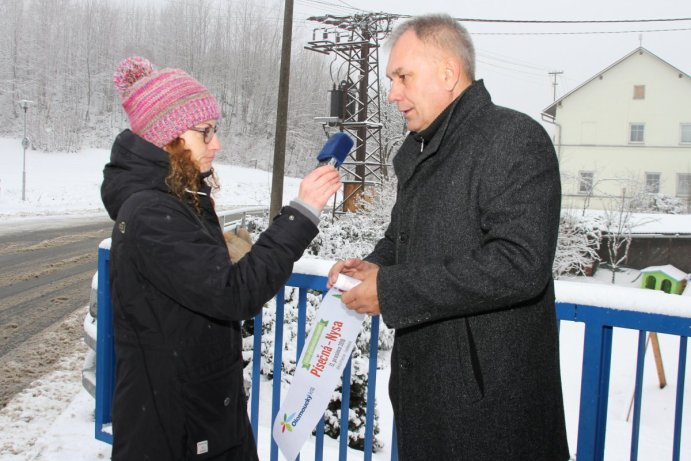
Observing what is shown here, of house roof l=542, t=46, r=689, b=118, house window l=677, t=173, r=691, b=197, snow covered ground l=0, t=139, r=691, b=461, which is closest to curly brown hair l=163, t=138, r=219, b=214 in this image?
snow covered ground l=0, t=139, r=691, b=461

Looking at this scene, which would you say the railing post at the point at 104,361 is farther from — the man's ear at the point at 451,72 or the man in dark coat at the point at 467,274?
the man's ear at the point at 451,72

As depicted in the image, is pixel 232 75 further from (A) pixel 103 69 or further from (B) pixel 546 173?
(B) pixel 546 173

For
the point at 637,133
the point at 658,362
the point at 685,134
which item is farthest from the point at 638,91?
the point at 658,362

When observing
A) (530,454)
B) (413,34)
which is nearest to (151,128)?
(413,34)

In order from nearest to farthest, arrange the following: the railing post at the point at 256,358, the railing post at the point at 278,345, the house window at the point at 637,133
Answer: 1. the railing post at the point at 278,345
2. the railing post at the point at 256,358
3. the house window at the point at 637,133

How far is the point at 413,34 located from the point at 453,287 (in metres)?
0.79

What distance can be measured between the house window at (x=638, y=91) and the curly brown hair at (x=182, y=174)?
3482 centimetres

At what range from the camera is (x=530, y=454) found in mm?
1612

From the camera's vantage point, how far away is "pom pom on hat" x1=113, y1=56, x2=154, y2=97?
1.96 meters

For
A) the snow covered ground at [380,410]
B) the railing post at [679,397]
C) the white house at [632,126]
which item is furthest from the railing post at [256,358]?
the white house at [632,126]

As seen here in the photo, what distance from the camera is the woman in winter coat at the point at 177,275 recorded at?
5.49ft

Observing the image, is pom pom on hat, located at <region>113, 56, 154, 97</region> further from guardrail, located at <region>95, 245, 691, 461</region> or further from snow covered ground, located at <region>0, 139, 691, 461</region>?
snow covered ground, located at <region>0, 139, 691, 461</region>

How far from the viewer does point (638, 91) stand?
104 ft

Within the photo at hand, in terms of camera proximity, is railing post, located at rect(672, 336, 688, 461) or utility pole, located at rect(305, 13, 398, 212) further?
utility pole, located at rect(305, 13, 398, 212)
